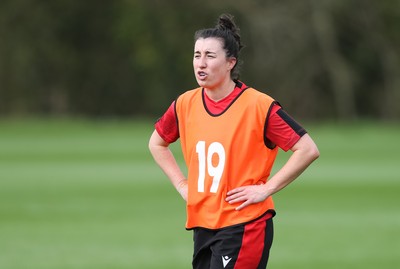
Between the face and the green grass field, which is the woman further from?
the green grass field

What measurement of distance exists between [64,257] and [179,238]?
2.36m

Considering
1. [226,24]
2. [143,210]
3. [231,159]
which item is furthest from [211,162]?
[143,210]

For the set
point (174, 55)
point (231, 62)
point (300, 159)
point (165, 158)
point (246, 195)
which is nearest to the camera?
point (246, 195)

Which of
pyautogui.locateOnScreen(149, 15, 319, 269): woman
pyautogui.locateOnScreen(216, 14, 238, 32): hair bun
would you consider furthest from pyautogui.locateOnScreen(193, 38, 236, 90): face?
pyautogui.locateOnScreen(216, 14, 238, 32): hair bun

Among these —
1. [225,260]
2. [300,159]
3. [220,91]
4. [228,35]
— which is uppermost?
[228,35]

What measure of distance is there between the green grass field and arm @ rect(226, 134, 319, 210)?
18.8ft

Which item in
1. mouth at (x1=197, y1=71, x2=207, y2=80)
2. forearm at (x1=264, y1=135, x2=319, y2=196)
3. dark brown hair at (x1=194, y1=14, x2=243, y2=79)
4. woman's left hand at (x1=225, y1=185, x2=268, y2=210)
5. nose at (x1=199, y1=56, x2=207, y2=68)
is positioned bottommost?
woman's left hand at (x1=225, y1=185, x2=268, y2=210)

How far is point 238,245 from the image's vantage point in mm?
6285

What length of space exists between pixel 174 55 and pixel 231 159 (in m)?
51.5

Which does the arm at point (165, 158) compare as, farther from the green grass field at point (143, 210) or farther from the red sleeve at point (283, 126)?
the green grass field at point (143, 210)

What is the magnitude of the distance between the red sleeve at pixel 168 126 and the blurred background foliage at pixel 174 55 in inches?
1762

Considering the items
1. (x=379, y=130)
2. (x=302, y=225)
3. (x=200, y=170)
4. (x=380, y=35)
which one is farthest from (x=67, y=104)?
(x=200, y=170)

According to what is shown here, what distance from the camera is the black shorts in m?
6.28

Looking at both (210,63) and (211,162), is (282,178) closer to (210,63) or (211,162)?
(211,162)
